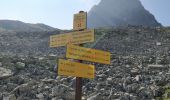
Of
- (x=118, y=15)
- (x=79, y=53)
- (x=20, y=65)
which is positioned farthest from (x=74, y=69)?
(x=118, y=15)

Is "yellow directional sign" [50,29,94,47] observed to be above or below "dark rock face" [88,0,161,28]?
below

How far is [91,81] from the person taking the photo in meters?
25.9

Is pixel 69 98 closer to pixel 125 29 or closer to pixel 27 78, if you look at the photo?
pixel 27 78

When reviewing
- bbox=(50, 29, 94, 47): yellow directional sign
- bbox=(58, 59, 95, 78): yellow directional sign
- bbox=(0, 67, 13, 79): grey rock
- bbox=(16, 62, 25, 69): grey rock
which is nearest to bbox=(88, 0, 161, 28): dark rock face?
bbox=(16, 62, 25, 69): grey rock

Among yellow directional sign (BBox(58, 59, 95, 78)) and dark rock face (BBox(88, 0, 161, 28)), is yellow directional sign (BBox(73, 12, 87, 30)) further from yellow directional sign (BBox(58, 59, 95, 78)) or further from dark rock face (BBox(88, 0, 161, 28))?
dark rock face (BBox(88, 0, 161, 28))

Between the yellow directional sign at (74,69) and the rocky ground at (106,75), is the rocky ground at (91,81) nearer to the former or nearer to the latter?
the rocky ground at (106,75)

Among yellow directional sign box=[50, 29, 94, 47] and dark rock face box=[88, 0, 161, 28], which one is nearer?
yellow directional sign box=[50, 29, 94, 47]

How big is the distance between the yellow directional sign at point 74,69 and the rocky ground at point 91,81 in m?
7.29

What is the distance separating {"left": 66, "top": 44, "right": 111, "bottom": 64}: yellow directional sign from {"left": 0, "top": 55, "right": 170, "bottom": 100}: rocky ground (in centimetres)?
716

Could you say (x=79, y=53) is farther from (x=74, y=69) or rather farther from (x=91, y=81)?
(x=91, y=81)

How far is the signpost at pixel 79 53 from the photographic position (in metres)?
14.7

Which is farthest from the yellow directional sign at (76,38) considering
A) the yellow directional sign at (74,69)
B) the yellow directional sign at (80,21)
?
the yellow directional sign at (74,69)

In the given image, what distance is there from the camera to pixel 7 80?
2542 centimetres

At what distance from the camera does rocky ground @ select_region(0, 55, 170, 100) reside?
23141 millimetres
